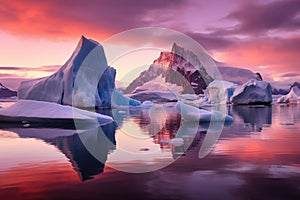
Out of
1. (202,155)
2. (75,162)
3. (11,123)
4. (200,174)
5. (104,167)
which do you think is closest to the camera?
(200,174)

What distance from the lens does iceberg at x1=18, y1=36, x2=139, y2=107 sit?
1091 inches

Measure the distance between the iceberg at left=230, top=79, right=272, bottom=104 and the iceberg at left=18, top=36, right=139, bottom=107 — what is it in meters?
20.1

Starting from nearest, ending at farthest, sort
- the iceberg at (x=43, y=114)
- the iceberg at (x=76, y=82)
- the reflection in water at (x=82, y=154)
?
the reflection in water at (x=82, y=154)
the iceberg at (x=43, y=114)
the iceberg at (x=76, y=82)

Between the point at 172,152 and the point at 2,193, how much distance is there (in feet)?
A: 13.3

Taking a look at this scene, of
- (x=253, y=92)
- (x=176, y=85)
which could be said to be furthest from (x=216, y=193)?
(x=176, y=85)

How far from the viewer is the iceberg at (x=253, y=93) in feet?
140

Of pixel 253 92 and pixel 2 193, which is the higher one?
pixel 253 92

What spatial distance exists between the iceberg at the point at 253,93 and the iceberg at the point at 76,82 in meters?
20.1

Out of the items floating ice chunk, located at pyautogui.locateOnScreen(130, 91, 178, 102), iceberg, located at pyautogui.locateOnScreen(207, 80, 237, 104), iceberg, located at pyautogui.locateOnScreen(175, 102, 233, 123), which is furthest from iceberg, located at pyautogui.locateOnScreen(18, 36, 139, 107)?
floating ice chunk, located at pyautogui.locateOnScreen(130, 91, 178, 102)

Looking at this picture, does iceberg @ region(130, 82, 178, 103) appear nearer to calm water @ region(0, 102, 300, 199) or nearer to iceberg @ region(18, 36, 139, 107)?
iceberg @ region(18, 36, 139, 107)

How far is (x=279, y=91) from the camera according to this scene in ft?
391

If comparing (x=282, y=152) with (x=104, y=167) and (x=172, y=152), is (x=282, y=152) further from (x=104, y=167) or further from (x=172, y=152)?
(x=104, y=167)

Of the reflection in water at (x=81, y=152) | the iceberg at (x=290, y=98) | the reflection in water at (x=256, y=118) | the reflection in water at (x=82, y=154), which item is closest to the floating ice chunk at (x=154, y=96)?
the iceberg at (x=290, y=98)

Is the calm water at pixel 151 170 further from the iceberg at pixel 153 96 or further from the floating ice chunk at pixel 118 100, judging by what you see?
the iceberg at pixel 153 96
